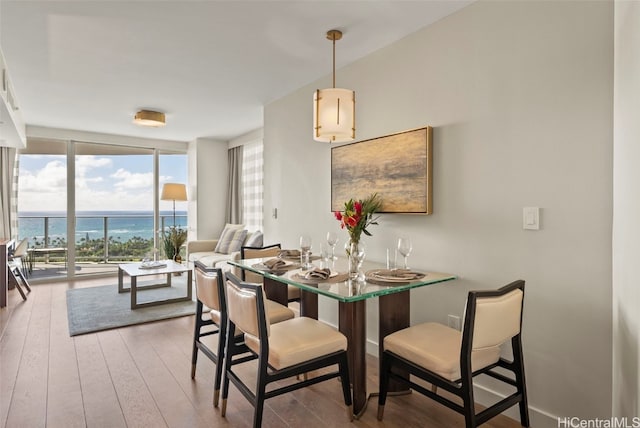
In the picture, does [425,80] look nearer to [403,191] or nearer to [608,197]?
[403,191]

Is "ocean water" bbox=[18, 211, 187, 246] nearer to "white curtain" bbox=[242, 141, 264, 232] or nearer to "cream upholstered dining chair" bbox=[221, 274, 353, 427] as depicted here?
"white curtain" bbox=[242, 141, 264, 232]

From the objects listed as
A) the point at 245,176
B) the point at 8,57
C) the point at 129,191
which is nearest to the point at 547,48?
the point at 8,57

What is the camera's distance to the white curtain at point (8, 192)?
220 inches

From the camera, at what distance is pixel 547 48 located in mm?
2004

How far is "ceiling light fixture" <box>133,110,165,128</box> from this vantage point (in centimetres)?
484

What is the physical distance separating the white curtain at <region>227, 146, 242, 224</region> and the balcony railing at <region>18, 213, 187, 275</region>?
3.60ft

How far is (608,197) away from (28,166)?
7.45 m

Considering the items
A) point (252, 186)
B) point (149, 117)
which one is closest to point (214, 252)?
point (252, 186)

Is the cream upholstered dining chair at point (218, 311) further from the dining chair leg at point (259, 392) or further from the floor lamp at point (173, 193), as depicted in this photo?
the floor lamp at point (173, 193)

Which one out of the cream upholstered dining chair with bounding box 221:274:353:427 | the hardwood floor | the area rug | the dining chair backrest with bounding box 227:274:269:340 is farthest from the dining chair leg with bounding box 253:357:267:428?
the area rug

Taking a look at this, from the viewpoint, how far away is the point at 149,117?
487 centimetres

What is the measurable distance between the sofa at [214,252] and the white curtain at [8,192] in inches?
102

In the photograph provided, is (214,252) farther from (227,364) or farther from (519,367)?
(519,367)

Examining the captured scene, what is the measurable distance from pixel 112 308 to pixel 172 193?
8.41 feet
